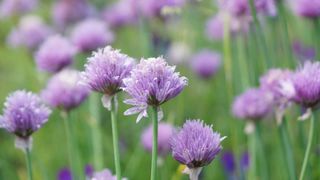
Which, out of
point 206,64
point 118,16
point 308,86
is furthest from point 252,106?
point 118,16

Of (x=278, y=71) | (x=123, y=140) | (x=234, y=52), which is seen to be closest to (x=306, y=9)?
(x=278, y=71)

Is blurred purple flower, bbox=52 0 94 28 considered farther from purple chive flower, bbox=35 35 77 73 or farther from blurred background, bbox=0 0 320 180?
purple chive flower, bbox=35 35 77 73

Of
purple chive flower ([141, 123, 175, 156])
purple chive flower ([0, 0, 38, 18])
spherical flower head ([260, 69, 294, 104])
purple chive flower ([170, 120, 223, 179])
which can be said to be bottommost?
purple chive flower ([170, 120, 223, 179])

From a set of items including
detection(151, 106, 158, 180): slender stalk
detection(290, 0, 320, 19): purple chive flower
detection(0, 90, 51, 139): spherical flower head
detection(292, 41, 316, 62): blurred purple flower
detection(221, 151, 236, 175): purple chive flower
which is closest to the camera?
detection(151, 106, 158, 180): slender stalk

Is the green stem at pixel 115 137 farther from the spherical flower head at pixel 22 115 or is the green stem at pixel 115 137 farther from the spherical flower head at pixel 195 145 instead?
the spherical flower head at pixel 22 115

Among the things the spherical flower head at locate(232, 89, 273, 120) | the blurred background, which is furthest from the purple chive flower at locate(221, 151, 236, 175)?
the spherical flower head at locate(232, 89, 273, 120)

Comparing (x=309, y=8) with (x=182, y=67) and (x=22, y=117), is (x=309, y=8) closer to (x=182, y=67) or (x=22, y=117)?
(x=22, y=117)

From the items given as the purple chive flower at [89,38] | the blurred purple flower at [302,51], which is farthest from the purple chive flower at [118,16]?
the purple chive flower at [89,38]
